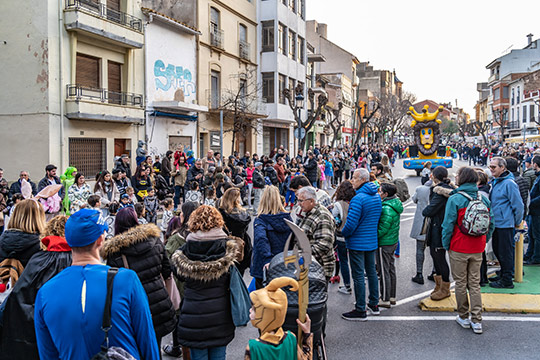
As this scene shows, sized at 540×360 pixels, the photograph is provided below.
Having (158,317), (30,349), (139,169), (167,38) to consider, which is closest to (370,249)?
(158,317)

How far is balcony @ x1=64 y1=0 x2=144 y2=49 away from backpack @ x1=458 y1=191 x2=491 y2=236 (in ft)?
48.9

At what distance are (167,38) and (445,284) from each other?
1850 centimetres

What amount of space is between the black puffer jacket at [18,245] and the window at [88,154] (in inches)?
517

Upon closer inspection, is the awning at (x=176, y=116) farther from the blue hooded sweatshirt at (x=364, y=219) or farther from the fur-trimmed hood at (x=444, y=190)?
the fur-trimmed hood at (x=444, y=190)

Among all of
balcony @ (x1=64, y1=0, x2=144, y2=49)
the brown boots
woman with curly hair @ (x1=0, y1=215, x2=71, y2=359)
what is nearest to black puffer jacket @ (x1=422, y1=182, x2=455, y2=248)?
the brown boots

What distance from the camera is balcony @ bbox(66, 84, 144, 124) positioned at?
16.2m

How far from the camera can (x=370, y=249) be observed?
5992 millimetres

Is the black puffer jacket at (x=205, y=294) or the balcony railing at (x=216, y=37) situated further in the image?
the balcony railing at (x=216, y=37)

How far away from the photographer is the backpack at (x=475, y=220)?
546 centimetres

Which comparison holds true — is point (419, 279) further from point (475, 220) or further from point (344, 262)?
point (475, 220)

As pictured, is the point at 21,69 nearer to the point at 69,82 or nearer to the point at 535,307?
the point at 69,82

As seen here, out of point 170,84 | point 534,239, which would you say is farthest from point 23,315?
point 170,84

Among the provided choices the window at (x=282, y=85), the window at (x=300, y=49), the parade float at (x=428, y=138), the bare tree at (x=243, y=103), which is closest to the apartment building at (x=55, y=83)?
the bare tree at (x=243, y=103)

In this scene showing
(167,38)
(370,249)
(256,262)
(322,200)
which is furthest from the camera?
(167,38)
